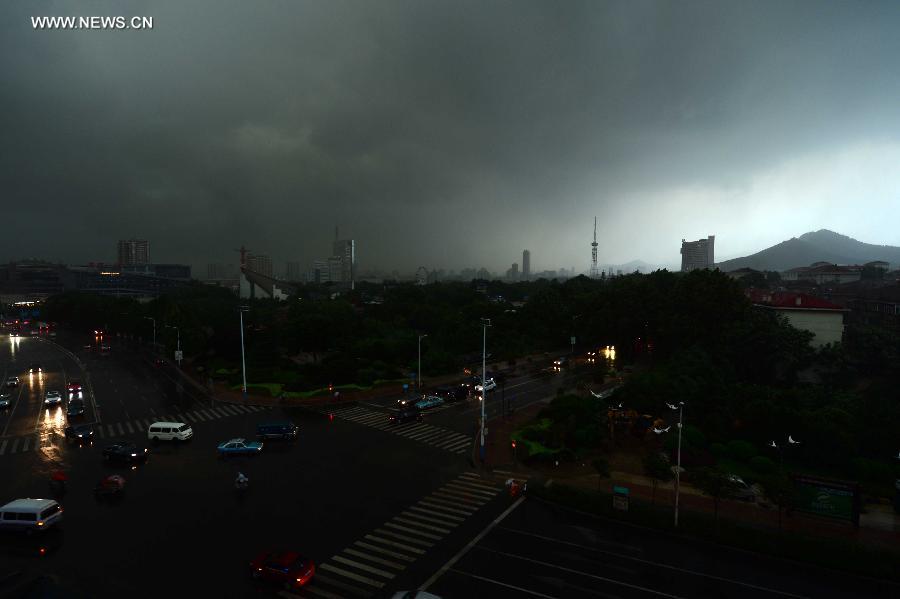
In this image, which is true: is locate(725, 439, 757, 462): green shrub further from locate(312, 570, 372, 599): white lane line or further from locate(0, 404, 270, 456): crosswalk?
locate(0, 404, 270, 456): crosswalk

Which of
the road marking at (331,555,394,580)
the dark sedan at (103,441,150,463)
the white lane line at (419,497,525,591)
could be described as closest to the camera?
the white lane line at (419,497,525,591)

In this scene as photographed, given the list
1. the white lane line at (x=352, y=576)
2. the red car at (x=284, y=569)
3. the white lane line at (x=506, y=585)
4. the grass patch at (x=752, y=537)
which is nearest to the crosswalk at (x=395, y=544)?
the white lane line at (x=352, y=576)

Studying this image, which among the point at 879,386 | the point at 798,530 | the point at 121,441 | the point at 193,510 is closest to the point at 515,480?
the point at 798,530

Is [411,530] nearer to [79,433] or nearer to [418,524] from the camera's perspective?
[418,524]

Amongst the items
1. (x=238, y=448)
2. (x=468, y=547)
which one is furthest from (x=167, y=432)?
(x=468, y=547)

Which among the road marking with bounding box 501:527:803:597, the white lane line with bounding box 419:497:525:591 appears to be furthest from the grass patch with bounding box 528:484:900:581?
the road marking with bounding box 501:527:803:597

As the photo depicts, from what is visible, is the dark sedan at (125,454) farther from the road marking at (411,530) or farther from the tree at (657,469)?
the tree at (657,469)
